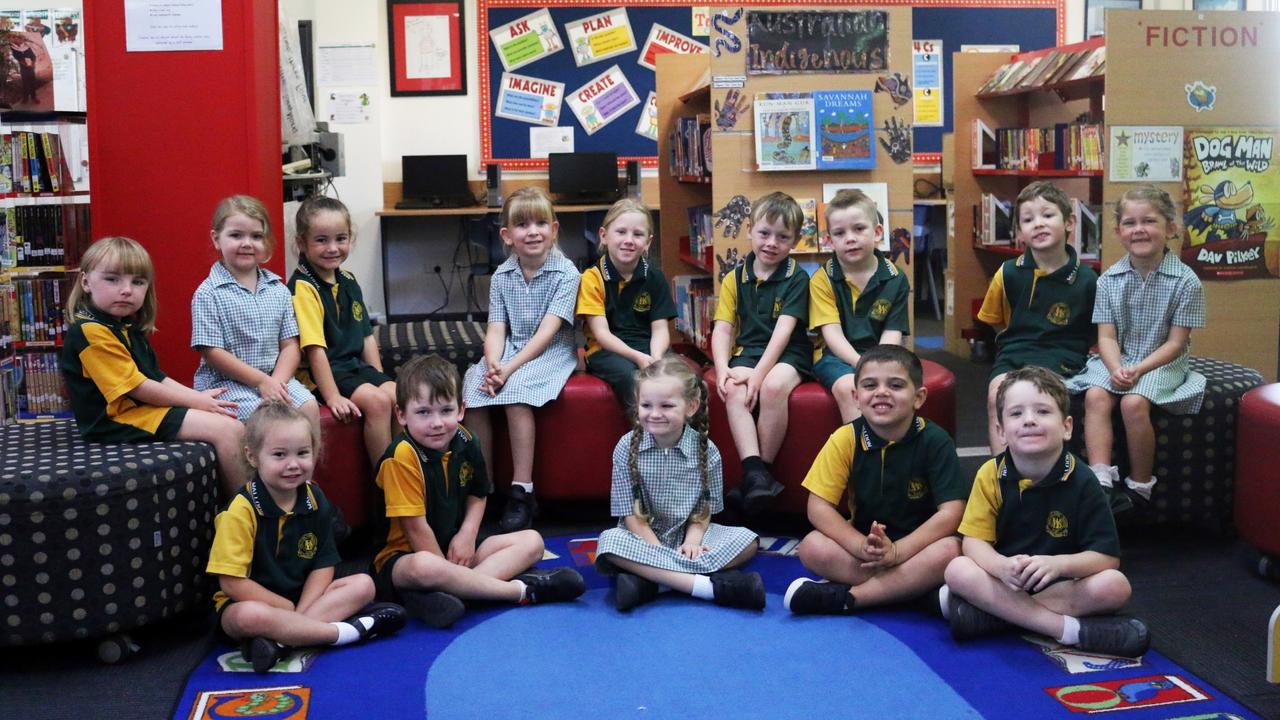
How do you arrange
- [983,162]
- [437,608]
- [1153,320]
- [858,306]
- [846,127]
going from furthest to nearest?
[983,162] → [846,127] → [858,306] → [1153,320] → [437,608]

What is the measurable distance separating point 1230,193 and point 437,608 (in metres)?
3.79

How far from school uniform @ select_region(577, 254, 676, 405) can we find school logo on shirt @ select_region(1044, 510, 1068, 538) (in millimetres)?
1444

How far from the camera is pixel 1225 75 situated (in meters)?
5.07

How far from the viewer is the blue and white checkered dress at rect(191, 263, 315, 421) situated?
129 inches

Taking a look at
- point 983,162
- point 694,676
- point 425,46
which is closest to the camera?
point 694,676

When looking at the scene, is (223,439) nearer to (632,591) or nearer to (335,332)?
(335,332)

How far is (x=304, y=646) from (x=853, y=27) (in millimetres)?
2824

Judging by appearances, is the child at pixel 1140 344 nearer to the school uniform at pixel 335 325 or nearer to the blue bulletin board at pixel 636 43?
the school uniform at pixel 335 325

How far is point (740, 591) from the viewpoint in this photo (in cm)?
297

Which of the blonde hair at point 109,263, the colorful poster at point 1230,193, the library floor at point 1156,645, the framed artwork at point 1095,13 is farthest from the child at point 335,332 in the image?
the framed artwork at point 1095,13

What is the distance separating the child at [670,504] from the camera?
304cm

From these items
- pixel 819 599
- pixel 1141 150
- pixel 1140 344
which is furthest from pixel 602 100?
pixel 819 599

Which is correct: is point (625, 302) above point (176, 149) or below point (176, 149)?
below

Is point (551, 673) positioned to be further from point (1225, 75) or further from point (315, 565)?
point (1225, 75)
